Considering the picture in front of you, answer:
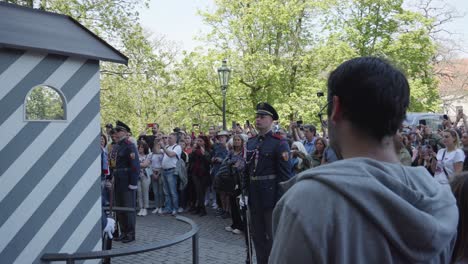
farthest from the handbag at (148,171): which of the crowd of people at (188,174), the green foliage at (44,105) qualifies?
the green foliage at (44,105)

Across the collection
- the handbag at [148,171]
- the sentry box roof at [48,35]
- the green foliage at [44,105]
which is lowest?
the handbag at [148,171]

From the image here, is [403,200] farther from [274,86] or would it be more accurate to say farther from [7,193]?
[274,86]

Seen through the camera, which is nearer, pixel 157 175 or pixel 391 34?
pixel 157 175

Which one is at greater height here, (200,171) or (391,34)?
(391,34)

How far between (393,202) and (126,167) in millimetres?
7451

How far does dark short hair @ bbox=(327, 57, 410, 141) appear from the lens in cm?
129

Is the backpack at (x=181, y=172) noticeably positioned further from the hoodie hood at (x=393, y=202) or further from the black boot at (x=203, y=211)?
the hoodie hood at (x=393, y=202)

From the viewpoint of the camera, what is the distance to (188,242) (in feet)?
18.9

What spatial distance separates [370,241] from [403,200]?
14 cm

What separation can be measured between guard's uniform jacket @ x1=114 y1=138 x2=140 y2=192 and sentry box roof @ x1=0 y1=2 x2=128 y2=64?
15.7 ft

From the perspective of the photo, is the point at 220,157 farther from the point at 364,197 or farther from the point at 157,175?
the point at 364,197

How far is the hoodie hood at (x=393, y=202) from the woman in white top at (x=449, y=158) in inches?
262

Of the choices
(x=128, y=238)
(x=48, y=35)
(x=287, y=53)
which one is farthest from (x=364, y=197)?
(x=287, y=53)

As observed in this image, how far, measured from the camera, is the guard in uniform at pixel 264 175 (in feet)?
17.6
